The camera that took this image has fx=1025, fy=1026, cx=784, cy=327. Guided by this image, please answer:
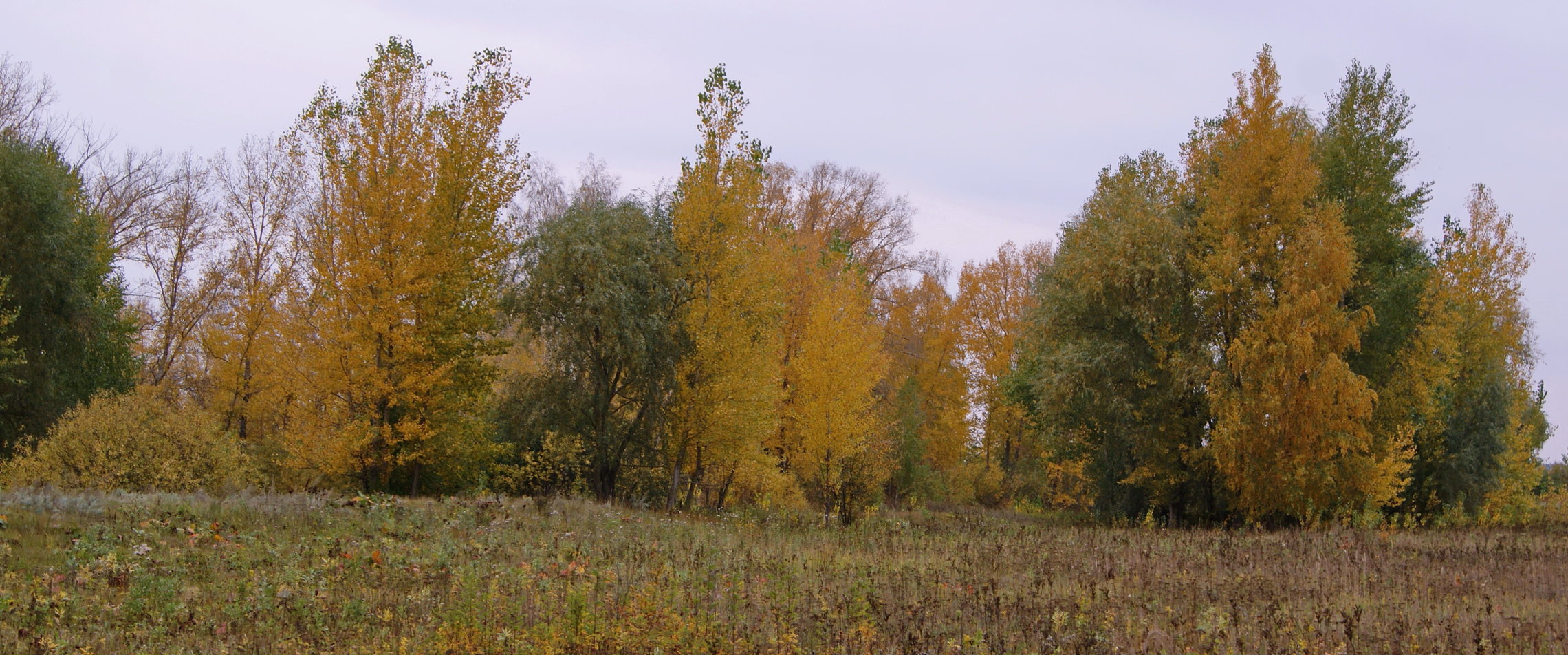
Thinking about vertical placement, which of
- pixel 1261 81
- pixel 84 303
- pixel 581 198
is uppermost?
pixel 1261 81

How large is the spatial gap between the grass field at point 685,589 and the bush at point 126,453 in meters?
2.84

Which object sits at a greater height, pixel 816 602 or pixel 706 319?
pixel 706 319

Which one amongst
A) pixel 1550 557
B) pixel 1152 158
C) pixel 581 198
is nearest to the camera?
pixel 1550 557

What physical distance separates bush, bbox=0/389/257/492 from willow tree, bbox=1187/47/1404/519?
1857cm

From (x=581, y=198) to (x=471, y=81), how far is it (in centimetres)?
426

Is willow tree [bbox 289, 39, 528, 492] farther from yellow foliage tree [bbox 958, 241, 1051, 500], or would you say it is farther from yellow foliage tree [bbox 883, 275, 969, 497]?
yellow foliage tree [bbox 958, 241, 1051, 500]

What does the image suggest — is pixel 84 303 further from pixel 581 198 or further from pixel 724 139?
pixel 724 139

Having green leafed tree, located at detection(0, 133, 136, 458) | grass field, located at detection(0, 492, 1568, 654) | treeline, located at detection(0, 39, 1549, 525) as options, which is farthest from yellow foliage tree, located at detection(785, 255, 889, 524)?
green leafed tree, located at detection(0, 133, 136, 458)

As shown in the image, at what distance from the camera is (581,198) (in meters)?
25.2

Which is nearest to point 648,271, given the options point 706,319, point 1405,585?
point 706,319

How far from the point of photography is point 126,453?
1609cm

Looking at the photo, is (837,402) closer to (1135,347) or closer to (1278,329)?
(1135,347)

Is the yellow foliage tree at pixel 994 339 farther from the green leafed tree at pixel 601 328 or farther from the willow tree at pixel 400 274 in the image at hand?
the willow tree at pixel 400 274

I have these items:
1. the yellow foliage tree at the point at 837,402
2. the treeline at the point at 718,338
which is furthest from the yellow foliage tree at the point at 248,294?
the yellow foliage tree at the point at 837,402
